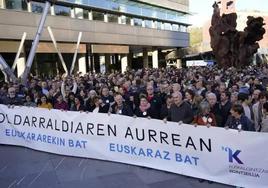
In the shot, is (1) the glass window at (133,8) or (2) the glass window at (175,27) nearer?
(1) the glass window at (133,8)

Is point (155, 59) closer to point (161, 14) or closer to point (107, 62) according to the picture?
point (161, 14)

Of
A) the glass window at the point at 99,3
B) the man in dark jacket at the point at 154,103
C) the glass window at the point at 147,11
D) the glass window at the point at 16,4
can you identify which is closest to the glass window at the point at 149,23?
the glass window at the point at 147,11

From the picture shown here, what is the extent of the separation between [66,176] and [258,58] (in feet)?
199

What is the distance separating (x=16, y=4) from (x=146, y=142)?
28414 mm

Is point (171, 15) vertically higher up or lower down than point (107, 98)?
higher up

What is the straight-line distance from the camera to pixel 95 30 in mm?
44750

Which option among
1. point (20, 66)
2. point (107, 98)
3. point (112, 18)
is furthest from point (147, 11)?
point (107, 98)

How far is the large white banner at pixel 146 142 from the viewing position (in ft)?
25.2

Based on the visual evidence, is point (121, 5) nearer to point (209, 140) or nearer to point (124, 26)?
point (124, 26)

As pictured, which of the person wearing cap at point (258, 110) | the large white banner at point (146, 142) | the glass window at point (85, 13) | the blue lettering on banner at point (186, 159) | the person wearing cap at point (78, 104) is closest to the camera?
the large white banner at point (146, 142)

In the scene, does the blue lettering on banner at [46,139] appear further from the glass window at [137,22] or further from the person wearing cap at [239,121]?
the glass window at [137,22]

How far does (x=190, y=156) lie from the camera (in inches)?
335

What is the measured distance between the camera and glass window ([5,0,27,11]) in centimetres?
3409

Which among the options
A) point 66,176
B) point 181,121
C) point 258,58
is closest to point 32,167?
point 66,176
